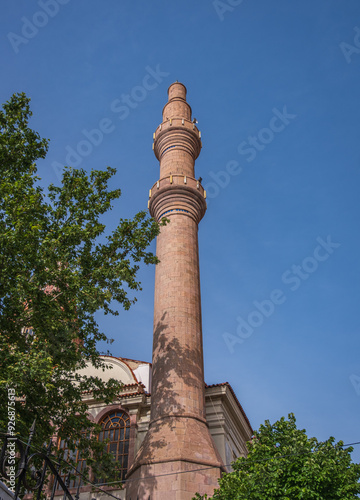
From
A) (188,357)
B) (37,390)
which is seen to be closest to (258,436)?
(188,357)

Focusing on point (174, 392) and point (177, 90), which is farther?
point (177, 90)

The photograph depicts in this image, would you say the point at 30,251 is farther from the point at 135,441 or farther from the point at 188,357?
the point at 135,441

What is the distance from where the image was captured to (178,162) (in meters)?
21.8

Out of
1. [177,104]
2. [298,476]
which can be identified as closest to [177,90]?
[177,104]

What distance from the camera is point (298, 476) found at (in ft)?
37.1

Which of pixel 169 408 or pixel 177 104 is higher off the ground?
pixel 177 104

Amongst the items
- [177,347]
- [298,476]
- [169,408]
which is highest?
[177,347]

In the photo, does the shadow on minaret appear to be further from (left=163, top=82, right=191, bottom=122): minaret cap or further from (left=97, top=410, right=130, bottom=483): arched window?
(left=163, top=82, right=191, bottom=122): minaret cap

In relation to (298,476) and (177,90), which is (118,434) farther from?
(177,90)

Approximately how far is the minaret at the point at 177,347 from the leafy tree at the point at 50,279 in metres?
1.94

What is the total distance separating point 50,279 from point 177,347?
609 cm

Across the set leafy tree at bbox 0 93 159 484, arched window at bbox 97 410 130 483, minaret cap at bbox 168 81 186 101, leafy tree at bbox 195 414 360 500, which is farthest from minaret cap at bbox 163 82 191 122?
leafy tree at bbox 195 414 360 500

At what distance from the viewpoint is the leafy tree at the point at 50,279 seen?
1095 centimetres

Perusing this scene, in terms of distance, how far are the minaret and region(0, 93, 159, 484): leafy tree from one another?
1.94 m
